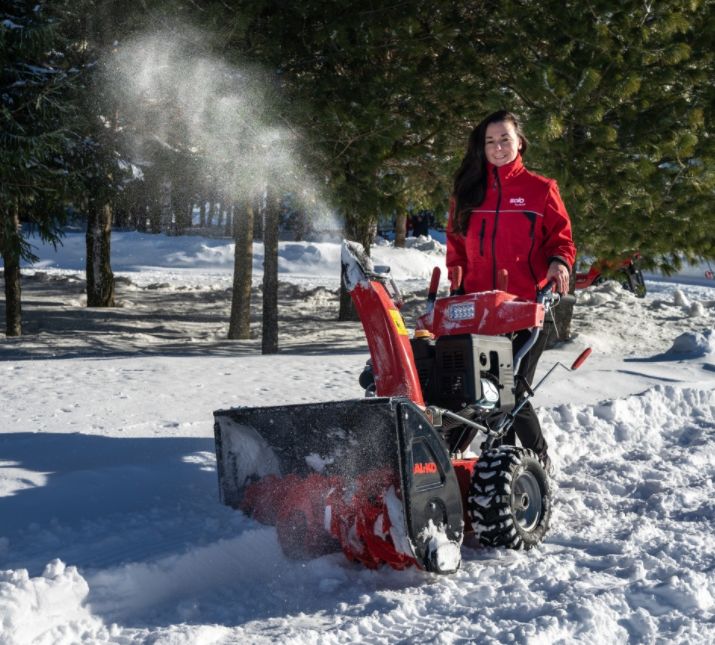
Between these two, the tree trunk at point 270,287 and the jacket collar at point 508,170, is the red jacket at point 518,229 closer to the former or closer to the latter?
the jacket collar at point 508,170

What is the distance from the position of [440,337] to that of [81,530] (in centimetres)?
168

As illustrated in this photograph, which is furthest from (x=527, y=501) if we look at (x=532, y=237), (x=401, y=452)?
(x=532, y=237)

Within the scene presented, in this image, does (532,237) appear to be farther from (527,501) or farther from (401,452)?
(401,452)

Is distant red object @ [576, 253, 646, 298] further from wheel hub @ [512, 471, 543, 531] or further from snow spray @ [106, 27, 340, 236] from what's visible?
wheel hub @ [512, 471, 543, 531]

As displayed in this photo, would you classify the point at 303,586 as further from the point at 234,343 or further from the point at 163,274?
the point at 163,274

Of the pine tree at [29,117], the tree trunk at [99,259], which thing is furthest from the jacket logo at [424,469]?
the tree trunk at [99,259]

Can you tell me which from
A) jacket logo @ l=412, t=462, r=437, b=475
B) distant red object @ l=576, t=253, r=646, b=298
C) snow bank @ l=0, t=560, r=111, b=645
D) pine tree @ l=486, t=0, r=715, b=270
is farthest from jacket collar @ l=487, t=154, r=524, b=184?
distant red object @ l=576, t=253, r=646, b=298

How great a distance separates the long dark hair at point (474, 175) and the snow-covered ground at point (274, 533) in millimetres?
1568

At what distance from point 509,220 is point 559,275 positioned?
0.39 metres

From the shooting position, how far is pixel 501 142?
4.20 meters

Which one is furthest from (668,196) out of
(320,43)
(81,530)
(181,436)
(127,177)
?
(127,177)

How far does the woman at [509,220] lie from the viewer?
4.18 m

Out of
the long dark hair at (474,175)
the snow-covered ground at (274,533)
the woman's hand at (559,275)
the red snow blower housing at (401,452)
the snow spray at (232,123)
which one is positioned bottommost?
the snow-covered ground at (274,533)

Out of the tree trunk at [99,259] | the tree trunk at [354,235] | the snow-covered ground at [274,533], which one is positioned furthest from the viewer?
the tree trunk at [99,259]
